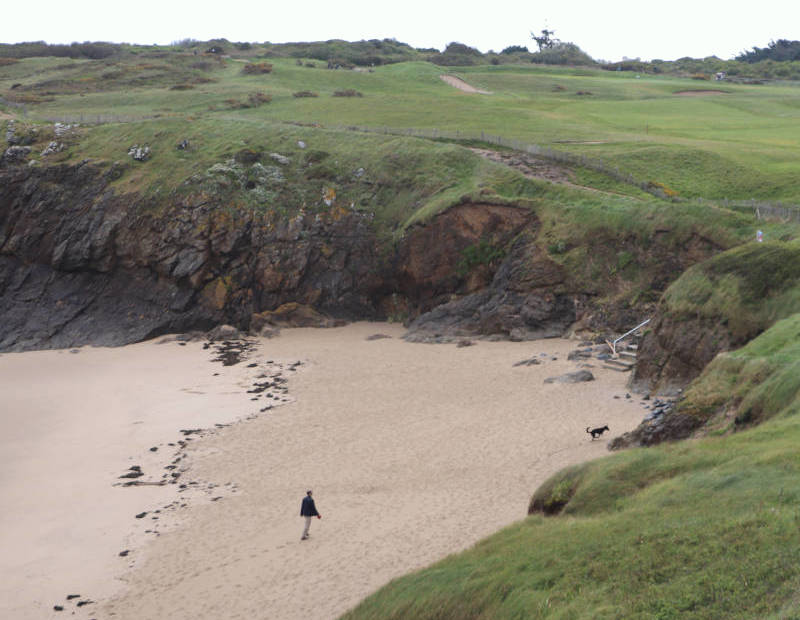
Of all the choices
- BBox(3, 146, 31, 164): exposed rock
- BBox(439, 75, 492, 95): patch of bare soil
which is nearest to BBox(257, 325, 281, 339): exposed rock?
BBox(3, 146, 31, 164): exposed rock

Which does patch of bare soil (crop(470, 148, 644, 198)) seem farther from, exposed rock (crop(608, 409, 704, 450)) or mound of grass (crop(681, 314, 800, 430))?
exposed rock (crop(608, 409, 704, 450))

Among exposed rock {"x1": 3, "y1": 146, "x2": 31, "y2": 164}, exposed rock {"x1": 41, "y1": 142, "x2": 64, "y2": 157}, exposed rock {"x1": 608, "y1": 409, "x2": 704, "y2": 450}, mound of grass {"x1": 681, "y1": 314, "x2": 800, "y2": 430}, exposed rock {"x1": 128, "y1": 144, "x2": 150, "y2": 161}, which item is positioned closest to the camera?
mound of grass {"x1": 681, "y1": 314, "x2": 800, "y2": 430}

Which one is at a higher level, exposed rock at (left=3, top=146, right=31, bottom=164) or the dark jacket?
exposed rock at (left=3, top=146, right=31, bottom=164)

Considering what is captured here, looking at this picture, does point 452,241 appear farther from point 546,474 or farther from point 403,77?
point 403,77

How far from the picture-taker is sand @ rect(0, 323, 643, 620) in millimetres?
18438

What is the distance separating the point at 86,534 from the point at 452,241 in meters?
27.6

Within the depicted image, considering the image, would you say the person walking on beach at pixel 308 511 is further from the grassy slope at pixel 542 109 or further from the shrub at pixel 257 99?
the shrub at pixel 257 99

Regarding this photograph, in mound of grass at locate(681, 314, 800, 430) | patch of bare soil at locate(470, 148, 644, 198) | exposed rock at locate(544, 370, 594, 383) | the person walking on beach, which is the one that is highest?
patch of bare soil at locate(470, 148, 644, 198)

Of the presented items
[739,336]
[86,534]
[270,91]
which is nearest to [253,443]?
[86,534]

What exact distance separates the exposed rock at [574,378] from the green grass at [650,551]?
1480cm

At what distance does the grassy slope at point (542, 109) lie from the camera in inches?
2002

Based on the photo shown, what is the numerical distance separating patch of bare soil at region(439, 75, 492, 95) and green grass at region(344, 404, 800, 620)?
268 ft

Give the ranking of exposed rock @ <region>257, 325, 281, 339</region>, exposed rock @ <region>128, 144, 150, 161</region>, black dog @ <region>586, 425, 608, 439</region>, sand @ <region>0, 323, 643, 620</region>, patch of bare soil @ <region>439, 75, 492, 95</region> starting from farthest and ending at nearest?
1. patch of bare soil @ <region>439, 75, 492, 95</region>
2. exposed rock @ <region>128, 144, 150, 161</region>
3. exposed rock @ <region>257, 325, 281, 339</region>
4. black dog @ <region>586, 425, 608, 439</region>
5. sand @ <region>0, 323, 643, 620</region>

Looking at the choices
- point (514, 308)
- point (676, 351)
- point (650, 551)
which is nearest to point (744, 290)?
point (676, 351)
